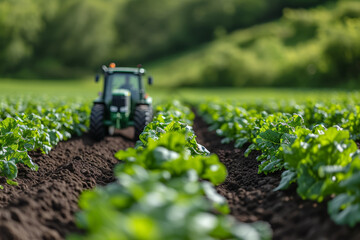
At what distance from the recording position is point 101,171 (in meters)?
7.03

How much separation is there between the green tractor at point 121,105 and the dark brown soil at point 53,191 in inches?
20.7

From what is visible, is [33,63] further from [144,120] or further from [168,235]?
[168,235]

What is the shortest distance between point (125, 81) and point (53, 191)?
6.02 metres

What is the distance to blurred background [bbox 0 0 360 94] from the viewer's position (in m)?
48.5

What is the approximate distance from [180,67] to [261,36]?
46.1ft

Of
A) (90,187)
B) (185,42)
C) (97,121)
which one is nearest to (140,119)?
(97,121)

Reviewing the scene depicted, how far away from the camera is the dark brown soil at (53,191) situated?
3.96 m

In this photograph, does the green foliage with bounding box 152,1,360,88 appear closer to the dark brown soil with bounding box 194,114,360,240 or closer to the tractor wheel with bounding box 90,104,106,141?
the tractor wheel with bounding box 90,104,106,141

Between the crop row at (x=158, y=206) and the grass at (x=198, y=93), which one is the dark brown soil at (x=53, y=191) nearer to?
the crop row at (x=158, y=206)

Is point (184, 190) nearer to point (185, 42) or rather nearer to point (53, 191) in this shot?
point (53, 191)

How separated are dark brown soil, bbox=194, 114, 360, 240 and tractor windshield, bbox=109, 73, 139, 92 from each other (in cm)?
417

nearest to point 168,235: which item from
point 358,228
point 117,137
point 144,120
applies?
point 358,228

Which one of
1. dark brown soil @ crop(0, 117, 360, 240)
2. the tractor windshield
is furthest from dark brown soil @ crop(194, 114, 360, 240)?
the tractor windshield

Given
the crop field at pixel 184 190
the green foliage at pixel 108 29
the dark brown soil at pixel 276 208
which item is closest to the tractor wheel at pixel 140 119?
the crop field at pixel 184 190
